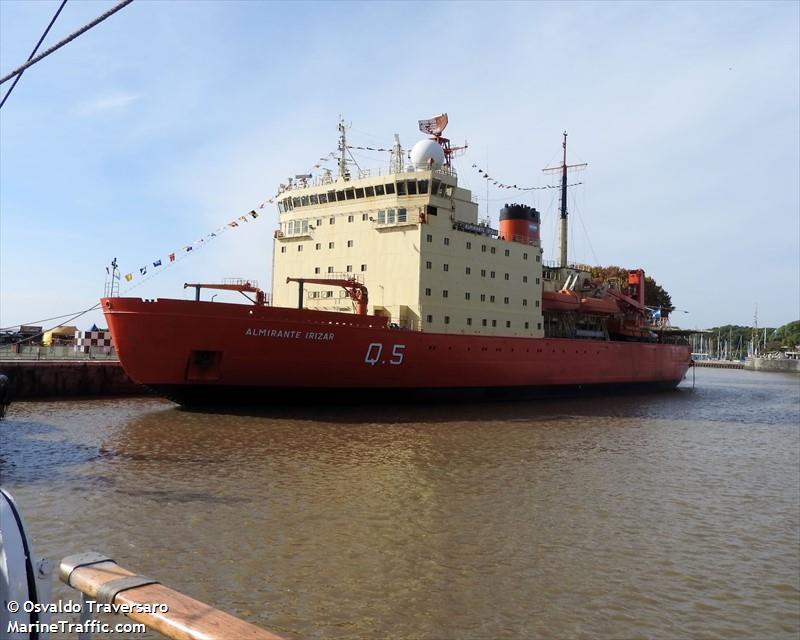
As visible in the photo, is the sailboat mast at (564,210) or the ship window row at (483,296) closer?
the ship window row at (483,296)

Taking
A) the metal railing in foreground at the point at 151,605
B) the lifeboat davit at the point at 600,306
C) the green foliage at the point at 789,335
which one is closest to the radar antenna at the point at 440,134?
the lifeboat davit at the point at 600,306

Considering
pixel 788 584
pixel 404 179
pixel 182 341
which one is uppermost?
pixel 404 179

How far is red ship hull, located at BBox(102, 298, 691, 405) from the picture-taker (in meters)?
16.0

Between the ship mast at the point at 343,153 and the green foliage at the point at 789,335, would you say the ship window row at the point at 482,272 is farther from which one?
the green foliage at the point at 789,335

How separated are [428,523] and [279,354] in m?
9.97

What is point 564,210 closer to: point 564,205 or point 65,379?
point 564,205

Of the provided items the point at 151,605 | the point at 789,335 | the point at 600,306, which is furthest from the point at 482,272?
the point at 789,335

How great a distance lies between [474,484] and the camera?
393 inches

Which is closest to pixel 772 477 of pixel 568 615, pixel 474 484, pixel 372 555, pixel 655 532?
pixel 655 532

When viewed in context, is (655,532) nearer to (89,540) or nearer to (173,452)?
(89,540)

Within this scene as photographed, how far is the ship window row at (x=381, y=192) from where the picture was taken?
21.7 m

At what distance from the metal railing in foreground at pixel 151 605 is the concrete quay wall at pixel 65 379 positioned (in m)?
Answer: 20.3

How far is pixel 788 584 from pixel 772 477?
19.9ft

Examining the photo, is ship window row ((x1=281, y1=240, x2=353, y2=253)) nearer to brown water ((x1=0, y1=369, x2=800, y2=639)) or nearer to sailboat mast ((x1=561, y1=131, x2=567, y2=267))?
brown water ((x1=0, y1=369, x2=800, y2=639))
